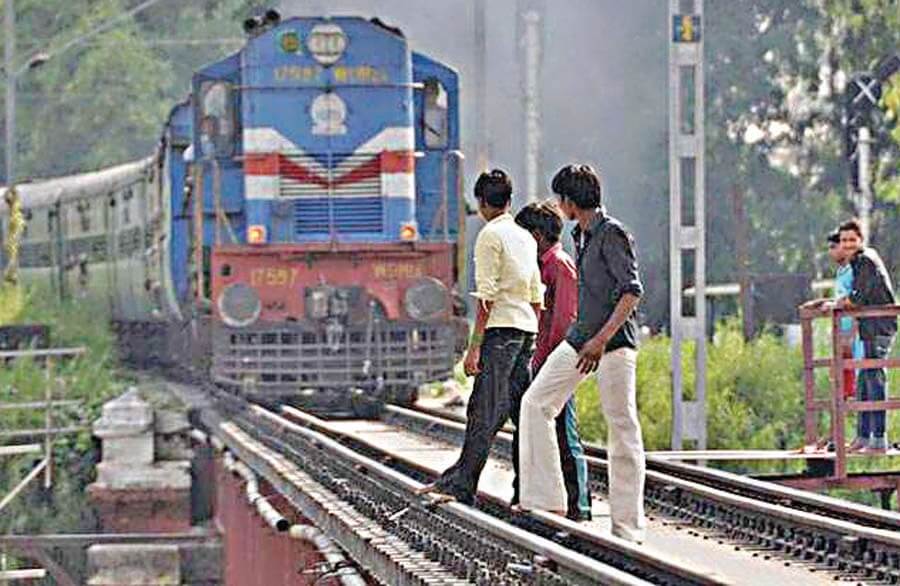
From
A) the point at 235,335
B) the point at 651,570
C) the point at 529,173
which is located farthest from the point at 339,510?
the point at 529,173

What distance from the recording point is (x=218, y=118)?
73.8ft

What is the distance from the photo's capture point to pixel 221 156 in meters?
22.4

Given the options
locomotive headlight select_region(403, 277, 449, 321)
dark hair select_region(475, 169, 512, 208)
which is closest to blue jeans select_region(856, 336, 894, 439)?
dark hair select_region(475, 169, 512, 208)

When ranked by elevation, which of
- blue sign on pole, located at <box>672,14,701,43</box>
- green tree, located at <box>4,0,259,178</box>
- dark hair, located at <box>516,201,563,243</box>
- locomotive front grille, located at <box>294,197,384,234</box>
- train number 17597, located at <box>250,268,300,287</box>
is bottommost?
train number 17597, located at <box>250,268,300,287</box>

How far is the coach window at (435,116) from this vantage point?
22.8m

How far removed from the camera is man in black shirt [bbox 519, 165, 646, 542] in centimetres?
1066

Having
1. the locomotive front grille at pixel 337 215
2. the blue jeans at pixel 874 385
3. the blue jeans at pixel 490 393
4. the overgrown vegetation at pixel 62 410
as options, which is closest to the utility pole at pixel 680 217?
the locomotive front grille at pixel 337 215

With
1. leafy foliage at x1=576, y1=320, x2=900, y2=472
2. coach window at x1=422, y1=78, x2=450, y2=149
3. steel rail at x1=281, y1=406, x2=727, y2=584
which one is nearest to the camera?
steel rail at x1=281, y1=406, x2=727, y2=584

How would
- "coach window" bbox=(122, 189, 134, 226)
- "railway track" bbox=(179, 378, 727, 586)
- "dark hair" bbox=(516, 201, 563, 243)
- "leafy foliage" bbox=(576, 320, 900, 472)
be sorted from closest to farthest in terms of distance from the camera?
"railway track" bbox=(179, 378, 727, 586) < "dark hair" bbox=(516, 201, 563, 243) < "leafy foliage" bbox=(576, 320, 900, 472) < "coach window" bbox=(122, 189, 134, 226)

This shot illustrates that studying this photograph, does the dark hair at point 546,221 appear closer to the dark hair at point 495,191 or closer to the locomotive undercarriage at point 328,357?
the dark hair at point 495,191

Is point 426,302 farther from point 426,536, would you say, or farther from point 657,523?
point 426,536

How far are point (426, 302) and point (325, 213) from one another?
1290 millimetres

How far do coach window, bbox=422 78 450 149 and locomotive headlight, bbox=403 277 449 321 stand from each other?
5.15 ft

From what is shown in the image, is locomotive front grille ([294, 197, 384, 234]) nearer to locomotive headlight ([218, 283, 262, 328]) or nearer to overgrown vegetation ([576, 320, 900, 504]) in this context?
locomotive headlight ([218, 283, 262, 328])
